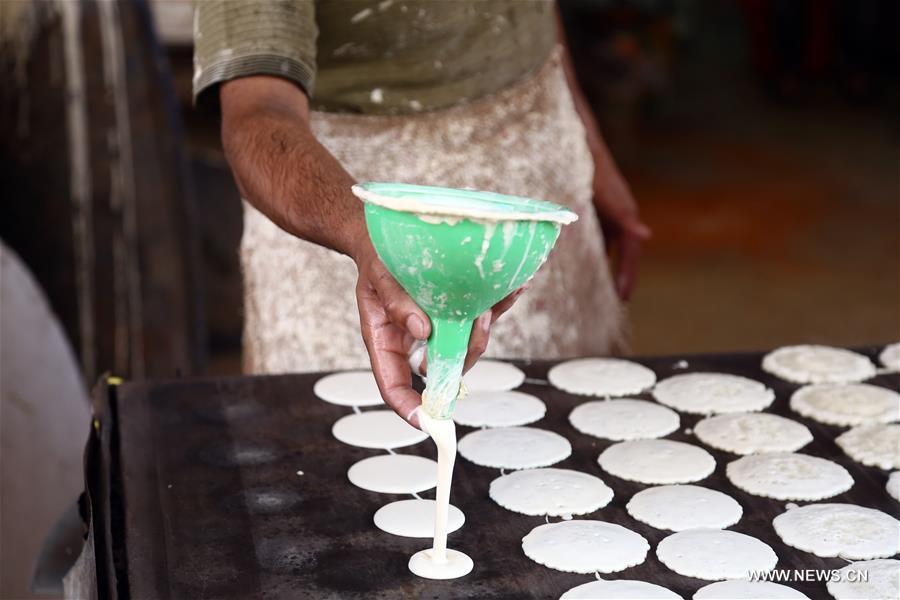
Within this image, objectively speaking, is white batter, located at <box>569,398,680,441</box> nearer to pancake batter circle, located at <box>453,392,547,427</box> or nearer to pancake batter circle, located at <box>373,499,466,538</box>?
pancake batter circle, located at <box>453,392,547,427</box>

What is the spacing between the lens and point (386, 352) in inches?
48.1

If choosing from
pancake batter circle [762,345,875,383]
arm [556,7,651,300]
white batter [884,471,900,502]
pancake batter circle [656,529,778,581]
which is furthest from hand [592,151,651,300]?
pancake batter circle [656,529,778,581]


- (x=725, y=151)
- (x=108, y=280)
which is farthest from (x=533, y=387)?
(x=725, y=151)

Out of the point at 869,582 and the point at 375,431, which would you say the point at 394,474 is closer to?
the point at 375,431

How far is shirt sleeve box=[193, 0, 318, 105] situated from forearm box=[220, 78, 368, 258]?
0.08ft

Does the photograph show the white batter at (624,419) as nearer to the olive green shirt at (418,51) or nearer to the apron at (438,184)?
the apron at (438,184)

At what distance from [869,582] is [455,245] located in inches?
26.3

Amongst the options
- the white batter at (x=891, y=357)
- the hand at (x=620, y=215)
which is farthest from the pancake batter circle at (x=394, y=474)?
the hand at (x=620, y=215)

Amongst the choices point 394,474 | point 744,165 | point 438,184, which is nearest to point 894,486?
point 394,474

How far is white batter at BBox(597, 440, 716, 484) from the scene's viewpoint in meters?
1.55

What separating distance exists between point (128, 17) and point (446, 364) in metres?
2.08

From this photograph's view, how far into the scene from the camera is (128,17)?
2904 mm

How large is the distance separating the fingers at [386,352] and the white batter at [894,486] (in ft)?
2.38

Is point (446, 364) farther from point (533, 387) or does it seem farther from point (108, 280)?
point (108, 280)
